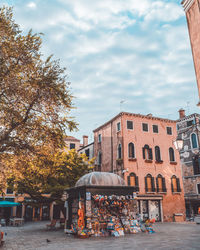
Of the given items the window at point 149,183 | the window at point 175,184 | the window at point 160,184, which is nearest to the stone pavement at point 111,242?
the window at point 149,183

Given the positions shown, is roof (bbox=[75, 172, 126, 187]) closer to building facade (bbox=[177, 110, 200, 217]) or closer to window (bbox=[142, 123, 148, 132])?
window (bbox=[142, 123, 148, 132])

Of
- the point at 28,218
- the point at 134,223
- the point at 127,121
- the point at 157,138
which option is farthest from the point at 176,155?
the point at 28,218

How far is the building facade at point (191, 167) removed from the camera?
35344mm

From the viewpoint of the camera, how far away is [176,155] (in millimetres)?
31109

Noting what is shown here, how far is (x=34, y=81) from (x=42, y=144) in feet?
9.68

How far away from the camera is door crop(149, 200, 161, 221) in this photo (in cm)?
2742

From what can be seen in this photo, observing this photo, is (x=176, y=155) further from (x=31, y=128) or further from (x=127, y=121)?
(x=31, y=128)

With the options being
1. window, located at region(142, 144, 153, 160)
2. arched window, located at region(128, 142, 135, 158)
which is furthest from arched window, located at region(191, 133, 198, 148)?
arched window, located at region(128, 142, 135, 158)

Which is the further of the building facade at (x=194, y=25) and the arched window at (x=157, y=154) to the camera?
the arched window at (x=157, y=154)

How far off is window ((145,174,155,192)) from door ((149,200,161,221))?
4.59ft

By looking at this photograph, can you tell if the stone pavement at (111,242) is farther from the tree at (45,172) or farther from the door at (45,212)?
the door at (45,212)

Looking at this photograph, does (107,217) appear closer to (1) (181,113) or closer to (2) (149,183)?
(2) (149,183)

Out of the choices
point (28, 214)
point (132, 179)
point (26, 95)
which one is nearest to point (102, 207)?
point (26, 95)

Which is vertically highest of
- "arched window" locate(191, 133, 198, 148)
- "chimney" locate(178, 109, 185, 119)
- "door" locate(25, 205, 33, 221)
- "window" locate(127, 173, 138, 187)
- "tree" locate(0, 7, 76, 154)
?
"chimney" locate(178, 109, 185, 119)
